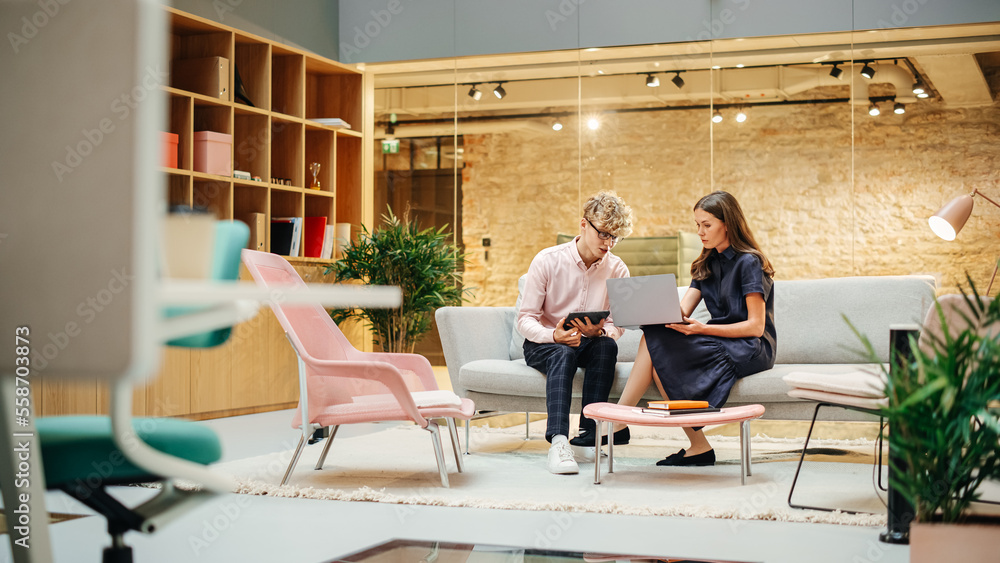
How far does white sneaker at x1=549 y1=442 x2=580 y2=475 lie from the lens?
3.18 m

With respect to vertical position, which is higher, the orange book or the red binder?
the red binder

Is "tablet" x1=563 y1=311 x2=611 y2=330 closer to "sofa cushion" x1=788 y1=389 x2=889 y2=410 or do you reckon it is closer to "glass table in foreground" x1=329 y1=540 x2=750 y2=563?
"sofa cushion" x1=788 y1=389 x2=889 y2=410

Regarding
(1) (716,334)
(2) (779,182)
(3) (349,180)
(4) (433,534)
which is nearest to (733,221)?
(1) (716,334)

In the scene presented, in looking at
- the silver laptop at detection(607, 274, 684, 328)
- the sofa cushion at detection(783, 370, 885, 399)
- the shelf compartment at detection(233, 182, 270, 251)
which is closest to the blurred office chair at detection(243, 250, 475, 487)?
the silver laptop at detection(607, 274, 684, 328)

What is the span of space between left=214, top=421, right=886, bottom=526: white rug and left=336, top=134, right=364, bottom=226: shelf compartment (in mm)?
2859

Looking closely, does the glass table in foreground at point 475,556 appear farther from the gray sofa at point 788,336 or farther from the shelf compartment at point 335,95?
the shelf compartment at point 335,95

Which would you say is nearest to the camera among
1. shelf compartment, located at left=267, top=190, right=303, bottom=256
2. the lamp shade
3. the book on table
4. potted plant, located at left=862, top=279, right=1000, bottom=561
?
potted plant, located at left=862, top=279, right=1000, bottom=561

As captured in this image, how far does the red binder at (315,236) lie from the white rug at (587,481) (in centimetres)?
222

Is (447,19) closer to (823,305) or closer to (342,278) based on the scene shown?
(342,278)

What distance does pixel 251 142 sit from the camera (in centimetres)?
569

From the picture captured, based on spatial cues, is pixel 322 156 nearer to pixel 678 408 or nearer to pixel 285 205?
pixel 285 205

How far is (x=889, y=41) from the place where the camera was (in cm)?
604

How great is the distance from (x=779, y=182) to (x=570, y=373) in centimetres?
344

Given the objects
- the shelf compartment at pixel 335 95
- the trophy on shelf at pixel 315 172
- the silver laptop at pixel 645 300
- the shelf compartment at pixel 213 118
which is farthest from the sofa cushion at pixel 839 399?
the shelf compartment at pixel 335 95
